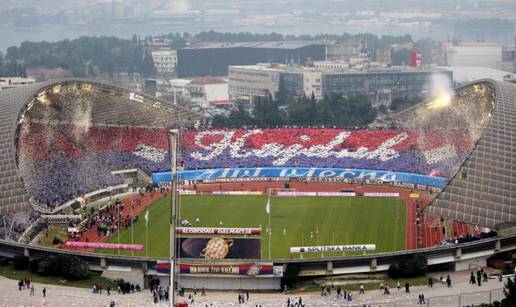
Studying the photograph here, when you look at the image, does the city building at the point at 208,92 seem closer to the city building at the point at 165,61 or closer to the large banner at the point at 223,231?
the city building at the point at 165,61

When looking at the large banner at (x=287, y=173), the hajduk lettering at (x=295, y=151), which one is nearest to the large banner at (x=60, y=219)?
the large banner at (x=287, y=173)

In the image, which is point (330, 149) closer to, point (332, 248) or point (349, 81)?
point (332, 248)

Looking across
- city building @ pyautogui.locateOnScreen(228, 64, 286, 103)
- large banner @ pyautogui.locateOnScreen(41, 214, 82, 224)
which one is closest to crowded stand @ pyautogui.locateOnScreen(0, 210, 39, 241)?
large banner @ pyautogui.locateOnScreen(41, 214, 82, 224)

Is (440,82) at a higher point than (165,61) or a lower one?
higher

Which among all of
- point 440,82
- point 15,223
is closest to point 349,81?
point 440,82

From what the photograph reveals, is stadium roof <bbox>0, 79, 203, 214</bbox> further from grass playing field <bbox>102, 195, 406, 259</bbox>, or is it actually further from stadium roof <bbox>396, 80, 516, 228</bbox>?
stadium roof <bbox>396, 80, 516, 228</bbox>

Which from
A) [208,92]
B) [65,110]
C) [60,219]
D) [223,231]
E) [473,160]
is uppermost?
[65,110]

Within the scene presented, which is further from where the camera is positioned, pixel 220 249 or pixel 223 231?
pixel 223 231
